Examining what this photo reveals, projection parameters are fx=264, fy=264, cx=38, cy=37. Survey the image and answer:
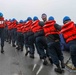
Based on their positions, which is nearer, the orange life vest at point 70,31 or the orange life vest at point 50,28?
the orange life vest at point 70,31

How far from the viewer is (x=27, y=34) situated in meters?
→ 14.3

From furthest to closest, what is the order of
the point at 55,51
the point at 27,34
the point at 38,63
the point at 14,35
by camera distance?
the point at 14,35 → the point at 27,34 → the point at 38,63 → the point at 55,51

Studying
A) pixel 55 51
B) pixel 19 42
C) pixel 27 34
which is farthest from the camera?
pixel 19 42

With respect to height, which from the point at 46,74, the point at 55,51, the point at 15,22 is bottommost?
the point at 46,74

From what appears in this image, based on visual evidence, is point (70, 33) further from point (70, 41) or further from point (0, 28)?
point (0, 28)

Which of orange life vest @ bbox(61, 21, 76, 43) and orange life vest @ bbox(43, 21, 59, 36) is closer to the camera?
orange life vest @ bbox(61, 21, 76, 43)

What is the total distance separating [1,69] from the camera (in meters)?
10.2

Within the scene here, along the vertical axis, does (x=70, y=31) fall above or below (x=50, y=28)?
below

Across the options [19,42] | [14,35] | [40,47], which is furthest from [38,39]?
[14,35]

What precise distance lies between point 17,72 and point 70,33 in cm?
245

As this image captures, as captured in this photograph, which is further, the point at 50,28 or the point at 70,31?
the point at 50,28

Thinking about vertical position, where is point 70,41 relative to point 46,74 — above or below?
above

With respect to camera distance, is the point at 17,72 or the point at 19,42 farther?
the point at 19,42

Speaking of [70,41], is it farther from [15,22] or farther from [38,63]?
[15,22]
